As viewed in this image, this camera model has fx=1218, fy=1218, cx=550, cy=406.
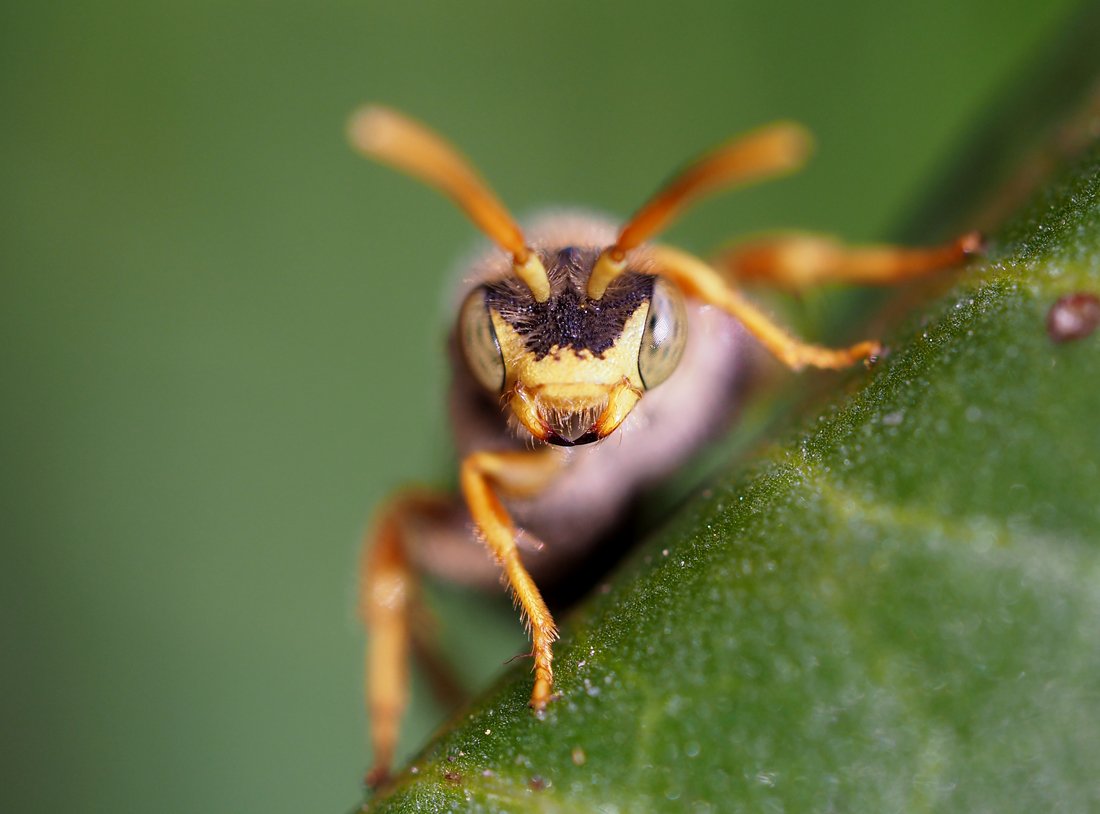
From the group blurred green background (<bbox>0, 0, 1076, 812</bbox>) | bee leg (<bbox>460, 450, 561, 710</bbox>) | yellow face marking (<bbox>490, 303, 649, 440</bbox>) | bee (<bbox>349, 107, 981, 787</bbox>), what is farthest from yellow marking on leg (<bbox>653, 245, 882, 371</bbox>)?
blurred green background (<bbox>0, 0, 1076, 812</bbox>)

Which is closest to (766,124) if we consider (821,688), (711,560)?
(711,560)

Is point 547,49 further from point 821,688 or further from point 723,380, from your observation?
point 821,688

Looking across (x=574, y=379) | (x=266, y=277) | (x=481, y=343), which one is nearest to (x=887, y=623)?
(x=574, y=379)

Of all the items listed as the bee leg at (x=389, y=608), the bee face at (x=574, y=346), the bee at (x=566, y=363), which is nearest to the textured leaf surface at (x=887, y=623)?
the bee at (x=566, y=363)

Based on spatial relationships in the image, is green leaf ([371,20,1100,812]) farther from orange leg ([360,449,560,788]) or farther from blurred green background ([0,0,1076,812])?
blurred green background ([0,0,1076,812])

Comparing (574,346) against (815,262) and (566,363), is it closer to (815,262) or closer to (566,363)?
(566,363)

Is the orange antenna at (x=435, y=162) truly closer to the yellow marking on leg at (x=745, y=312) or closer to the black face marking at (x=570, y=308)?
the black face marking at (x=570, y=308)
